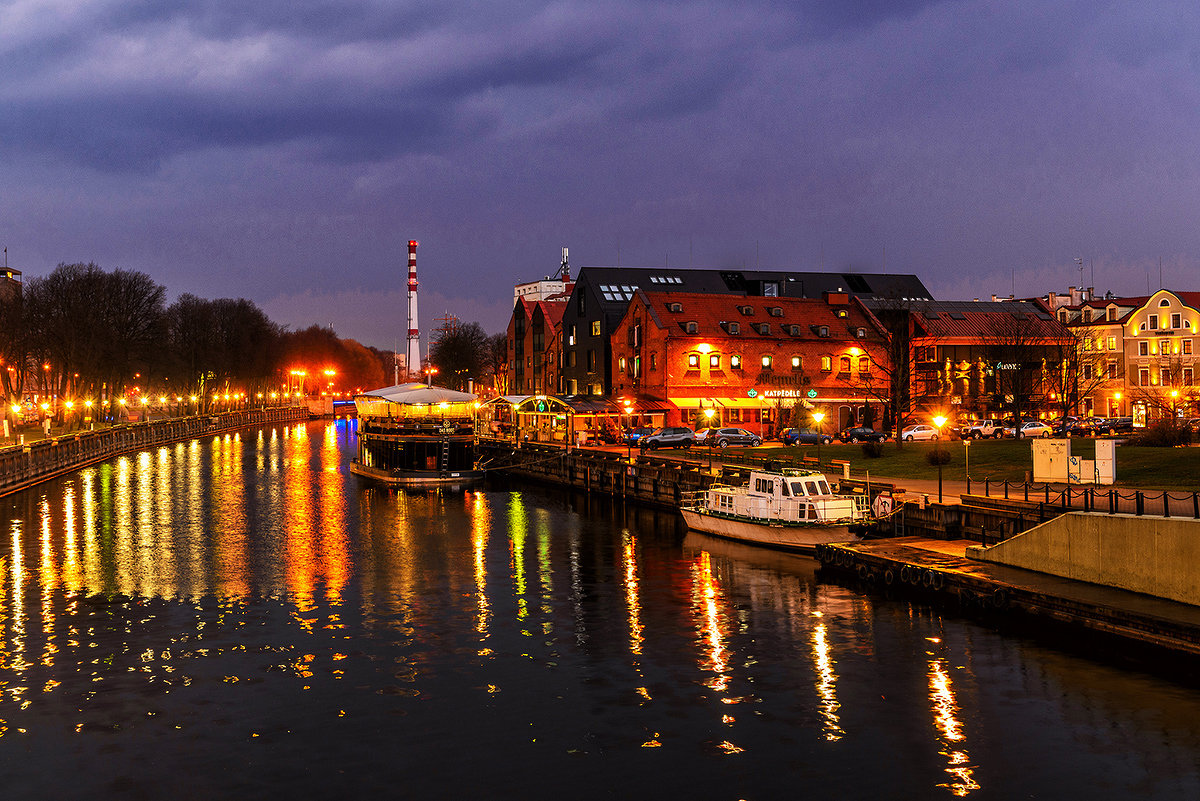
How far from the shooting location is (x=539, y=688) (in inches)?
1016

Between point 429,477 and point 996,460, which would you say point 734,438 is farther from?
point 996,460

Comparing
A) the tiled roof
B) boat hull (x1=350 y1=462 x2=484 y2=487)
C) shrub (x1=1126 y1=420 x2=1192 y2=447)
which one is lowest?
boat hull (x1=350 y1=462 x2=484 y2=487)

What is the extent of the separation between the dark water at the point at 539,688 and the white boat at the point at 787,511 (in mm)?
1496

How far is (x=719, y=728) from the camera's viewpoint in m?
22.8

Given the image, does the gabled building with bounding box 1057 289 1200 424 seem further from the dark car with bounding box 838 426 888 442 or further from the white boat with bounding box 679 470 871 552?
the white boat with bounding box 679 470 871 552

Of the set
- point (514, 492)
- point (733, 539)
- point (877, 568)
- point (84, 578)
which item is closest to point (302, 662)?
point (84, 578)

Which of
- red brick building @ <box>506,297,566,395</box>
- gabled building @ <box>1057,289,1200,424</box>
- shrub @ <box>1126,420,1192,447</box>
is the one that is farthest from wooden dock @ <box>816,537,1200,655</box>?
red brick building @ <box>506,297,566,395</box>

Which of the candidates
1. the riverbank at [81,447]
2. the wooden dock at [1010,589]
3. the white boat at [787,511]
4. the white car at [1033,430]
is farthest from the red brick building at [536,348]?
the wooden dock at [1010,589]

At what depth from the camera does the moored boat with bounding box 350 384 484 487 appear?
80500 millimetres

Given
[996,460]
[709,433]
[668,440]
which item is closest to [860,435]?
[709,433]

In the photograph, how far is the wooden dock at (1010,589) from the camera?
2705 cm

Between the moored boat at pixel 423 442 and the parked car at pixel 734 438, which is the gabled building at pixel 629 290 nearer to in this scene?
the moored boat at pixel 423 442

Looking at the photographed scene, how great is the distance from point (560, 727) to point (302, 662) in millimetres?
8855

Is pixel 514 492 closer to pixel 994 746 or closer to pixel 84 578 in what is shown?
pixel 84 578
